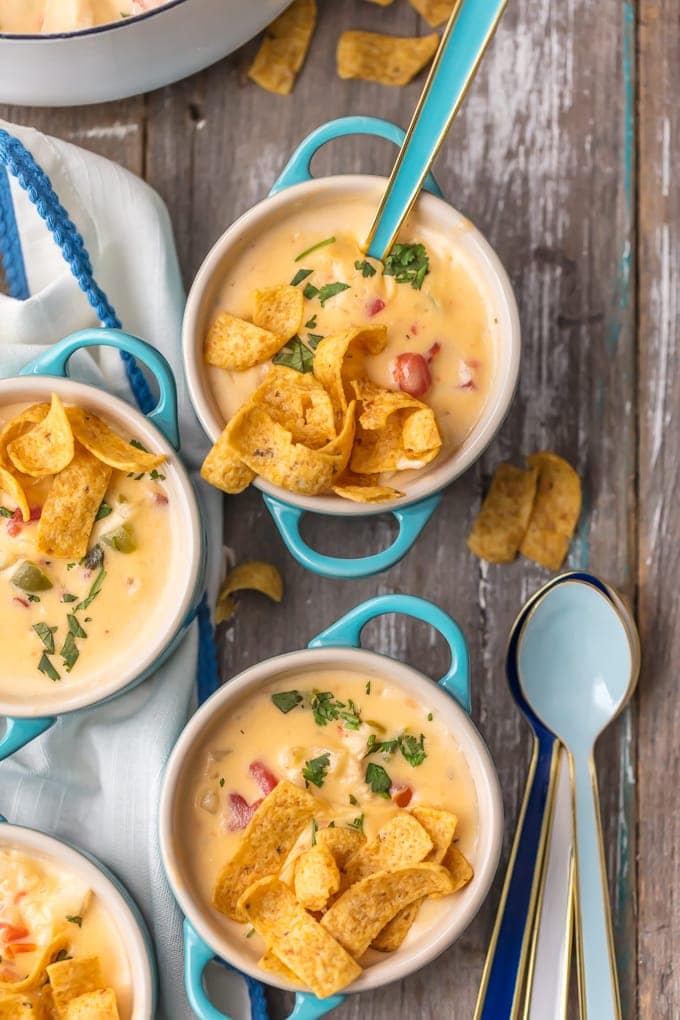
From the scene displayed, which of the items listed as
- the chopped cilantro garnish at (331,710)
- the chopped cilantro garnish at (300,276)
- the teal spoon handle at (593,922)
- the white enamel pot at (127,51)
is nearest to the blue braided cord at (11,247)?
the white enamel pot at (127,51)

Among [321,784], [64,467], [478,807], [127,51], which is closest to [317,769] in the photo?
[321,784]

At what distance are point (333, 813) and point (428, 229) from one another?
93 centimetres

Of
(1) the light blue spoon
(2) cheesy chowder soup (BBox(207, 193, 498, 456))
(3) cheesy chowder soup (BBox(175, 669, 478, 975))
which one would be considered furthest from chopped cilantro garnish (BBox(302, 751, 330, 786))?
(2) cheesy chowder soup (BBox(207, 193, 498, 456))

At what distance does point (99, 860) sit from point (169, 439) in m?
0.71

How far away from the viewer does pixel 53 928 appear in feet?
6.24

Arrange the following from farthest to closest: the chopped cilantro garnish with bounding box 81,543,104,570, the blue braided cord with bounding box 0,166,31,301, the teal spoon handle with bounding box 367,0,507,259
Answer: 1. the blue braided cord with bounding box 0,166,31,301
2. the chopped cilantro garnish with bounding box 81,543,104,570
3. the teal spoon handle with bounding box 367,0,507,259

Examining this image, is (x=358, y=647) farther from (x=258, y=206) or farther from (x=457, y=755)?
(x=258, y=206)

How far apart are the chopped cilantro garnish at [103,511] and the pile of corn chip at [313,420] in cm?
16

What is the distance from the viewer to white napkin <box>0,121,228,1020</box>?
203 cm

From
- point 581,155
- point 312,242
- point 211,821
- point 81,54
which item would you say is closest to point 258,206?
point 312,242

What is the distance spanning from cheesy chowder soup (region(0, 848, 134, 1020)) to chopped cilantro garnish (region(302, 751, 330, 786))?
401 millimetres

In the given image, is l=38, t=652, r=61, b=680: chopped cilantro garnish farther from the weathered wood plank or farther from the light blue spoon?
the weathered wood plank

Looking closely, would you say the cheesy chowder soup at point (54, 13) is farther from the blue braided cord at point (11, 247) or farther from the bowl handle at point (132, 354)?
the bowl handle at point (132, 354)

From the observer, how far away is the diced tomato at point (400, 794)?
1.85 m
